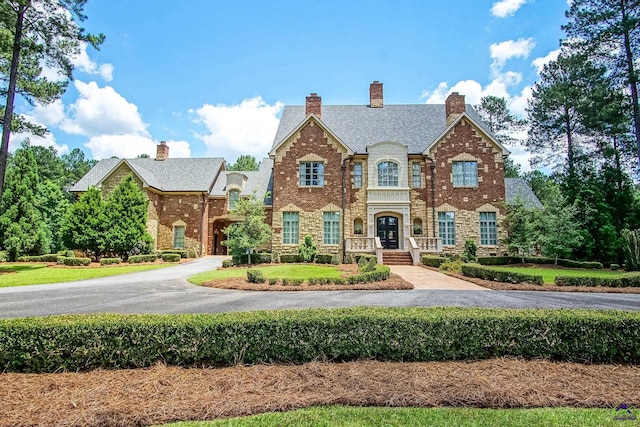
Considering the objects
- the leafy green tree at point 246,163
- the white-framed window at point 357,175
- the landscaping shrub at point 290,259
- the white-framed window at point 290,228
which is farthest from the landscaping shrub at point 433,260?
the leafy green tree at point 246,163

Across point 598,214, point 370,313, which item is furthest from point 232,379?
point 598,214

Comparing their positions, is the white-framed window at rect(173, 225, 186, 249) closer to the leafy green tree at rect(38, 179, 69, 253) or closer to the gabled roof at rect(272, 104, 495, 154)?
the gabled roof at rect(272, 104, 495, 154)

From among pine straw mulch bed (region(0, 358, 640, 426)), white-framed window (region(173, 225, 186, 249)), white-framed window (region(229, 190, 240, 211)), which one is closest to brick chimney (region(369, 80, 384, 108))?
white-framed window (region(229, 190, 240, 211))

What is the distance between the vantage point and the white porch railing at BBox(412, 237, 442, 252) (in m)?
22.4

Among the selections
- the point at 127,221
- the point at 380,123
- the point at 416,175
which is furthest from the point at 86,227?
the point at 416,175

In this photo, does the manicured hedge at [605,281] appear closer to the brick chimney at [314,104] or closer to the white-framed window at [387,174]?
the white-framed window at [387,174]

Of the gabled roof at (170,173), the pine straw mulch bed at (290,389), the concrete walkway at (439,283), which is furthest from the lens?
the gabled roof at (170,173)

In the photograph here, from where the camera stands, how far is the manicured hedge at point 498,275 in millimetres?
12781

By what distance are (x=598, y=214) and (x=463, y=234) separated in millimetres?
9772

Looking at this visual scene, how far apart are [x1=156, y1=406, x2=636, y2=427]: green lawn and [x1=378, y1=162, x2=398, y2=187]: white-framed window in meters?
20.5

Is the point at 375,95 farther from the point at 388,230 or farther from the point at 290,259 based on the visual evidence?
the point at 290,259

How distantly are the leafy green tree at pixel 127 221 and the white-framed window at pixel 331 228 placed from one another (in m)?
13.5

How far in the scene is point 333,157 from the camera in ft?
78.9

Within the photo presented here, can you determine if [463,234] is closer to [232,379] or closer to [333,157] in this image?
[333,157]
